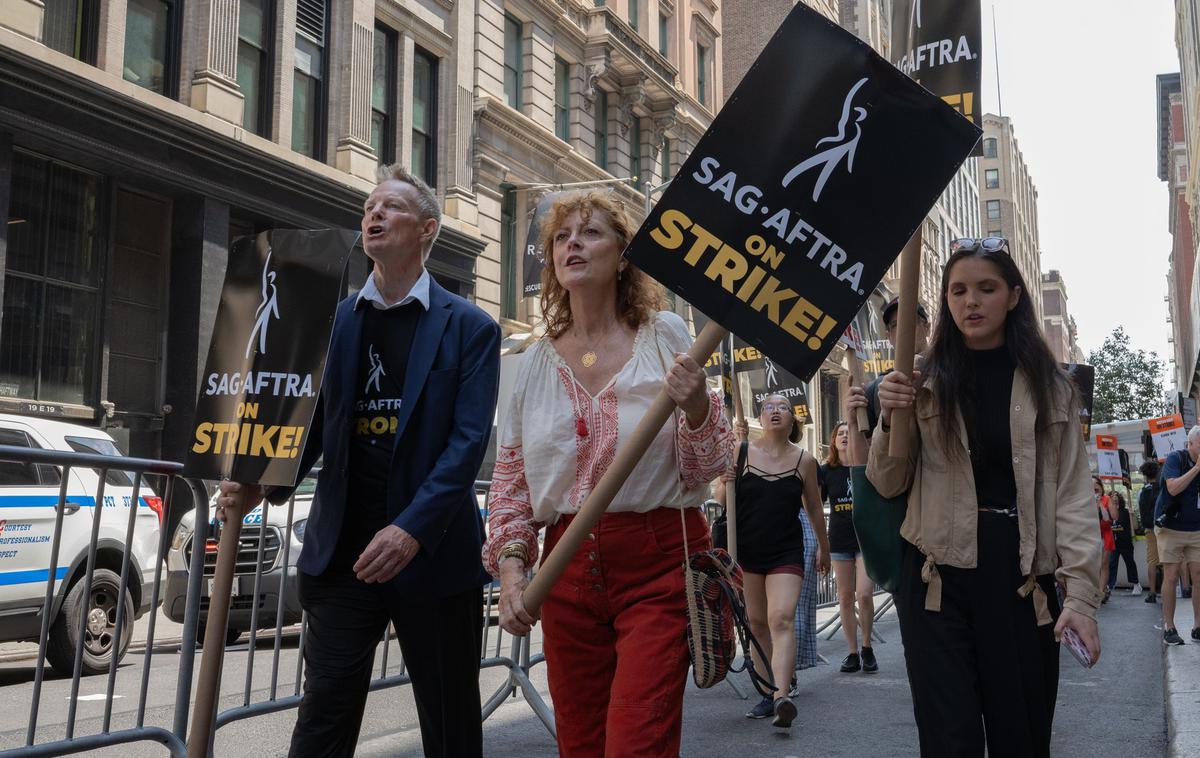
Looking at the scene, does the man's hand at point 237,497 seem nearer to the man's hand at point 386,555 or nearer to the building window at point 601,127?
the man's hand at point 386,555

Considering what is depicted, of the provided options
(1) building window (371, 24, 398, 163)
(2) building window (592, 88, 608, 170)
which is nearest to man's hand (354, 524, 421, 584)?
(1) building window (371, 24, 398, 163)

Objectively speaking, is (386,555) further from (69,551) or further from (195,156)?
(195,156)

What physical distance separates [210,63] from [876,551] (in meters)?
15.9

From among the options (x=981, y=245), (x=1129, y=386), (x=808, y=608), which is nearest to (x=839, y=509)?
(x=808, y=608)

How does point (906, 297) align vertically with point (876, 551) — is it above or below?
above

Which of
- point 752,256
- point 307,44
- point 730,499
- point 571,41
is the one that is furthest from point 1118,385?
point 752,256

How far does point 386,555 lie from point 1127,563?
19947 mm

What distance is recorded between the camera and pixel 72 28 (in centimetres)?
1552

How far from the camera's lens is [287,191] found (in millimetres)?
18500

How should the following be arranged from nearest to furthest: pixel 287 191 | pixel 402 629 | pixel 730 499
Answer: pixel 402 629 < pixel 730 499 < pixel 287 191

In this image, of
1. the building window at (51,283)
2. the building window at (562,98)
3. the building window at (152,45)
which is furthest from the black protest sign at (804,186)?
the building window at (562,98)

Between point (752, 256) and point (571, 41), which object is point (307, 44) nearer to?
point (571, 41)

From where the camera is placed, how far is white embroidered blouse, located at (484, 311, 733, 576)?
10.3 ft

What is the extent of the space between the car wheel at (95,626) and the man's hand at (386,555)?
1971 mm
